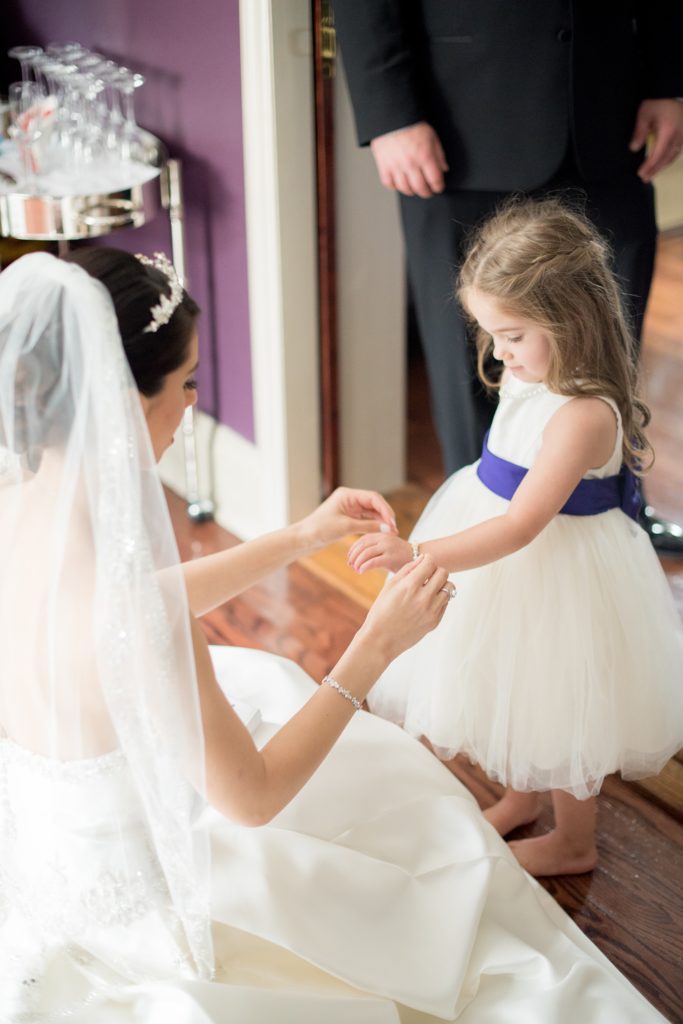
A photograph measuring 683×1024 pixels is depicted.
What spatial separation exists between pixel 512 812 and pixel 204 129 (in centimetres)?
168

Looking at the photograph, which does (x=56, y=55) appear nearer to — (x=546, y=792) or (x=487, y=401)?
(x=487, y=401)

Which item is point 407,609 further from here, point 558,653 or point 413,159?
point 413,159

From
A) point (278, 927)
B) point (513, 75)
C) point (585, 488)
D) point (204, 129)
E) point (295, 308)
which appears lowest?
point (278, 927)

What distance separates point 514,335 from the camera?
1642 mm

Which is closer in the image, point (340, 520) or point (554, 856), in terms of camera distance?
point (340, 520)

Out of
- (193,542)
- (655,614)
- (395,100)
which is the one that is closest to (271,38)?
(395,100)

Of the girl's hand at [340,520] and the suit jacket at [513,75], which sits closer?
the girl's hand at [340,520]

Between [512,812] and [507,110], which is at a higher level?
[507,110]

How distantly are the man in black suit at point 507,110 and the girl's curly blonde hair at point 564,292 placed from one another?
0.42 meters

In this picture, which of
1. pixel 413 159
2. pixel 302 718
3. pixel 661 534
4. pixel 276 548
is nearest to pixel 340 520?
pixel 276 548

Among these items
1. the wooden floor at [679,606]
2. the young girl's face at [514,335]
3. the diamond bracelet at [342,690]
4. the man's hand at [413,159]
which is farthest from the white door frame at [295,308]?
the diamond bracelet at [342,690]

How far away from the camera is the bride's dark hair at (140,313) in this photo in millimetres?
1232

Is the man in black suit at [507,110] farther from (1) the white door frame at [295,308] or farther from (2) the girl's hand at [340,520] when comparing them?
(2) the girl's hand at [340,520]

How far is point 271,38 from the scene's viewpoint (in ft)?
7.86
